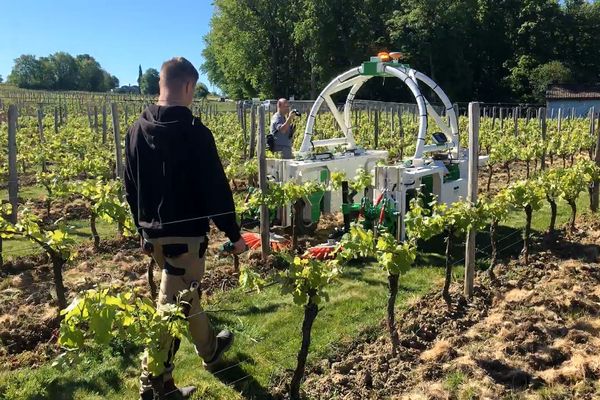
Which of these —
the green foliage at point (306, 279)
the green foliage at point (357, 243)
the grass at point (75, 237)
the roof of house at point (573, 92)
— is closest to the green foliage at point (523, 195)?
the green foliage at point (357, 243)

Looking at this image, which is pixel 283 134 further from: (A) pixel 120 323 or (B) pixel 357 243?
(A) pixel 120 323

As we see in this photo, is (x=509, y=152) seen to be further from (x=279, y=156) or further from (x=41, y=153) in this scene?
(x=41, y=153)

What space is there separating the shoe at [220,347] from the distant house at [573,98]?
133ft

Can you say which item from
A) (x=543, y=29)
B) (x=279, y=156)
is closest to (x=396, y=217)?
(x=279, y=156)

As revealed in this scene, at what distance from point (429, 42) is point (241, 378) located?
44.3 m

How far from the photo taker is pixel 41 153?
13133mm

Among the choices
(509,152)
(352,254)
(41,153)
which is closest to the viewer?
(352,254)

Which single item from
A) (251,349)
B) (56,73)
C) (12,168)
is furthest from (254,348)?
(56,73)

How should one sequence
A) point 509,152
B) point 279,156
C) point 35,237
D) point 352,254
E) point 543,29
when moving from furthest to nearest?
point 543,29 < point 509,152 < point 279,156 < point 35,237 < point 352,254

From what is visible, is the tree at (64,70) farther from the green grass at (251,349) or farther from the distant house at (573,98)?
the green grass at (251,349)

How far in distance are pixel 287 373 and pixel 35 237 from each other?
2.34 meters

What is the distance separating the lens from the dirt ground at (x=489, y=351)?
3865mm

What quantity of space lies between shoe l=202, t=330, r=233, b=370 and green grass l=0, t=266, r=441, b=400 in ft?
0.27

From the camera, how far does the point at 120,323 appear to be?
9.16ft
